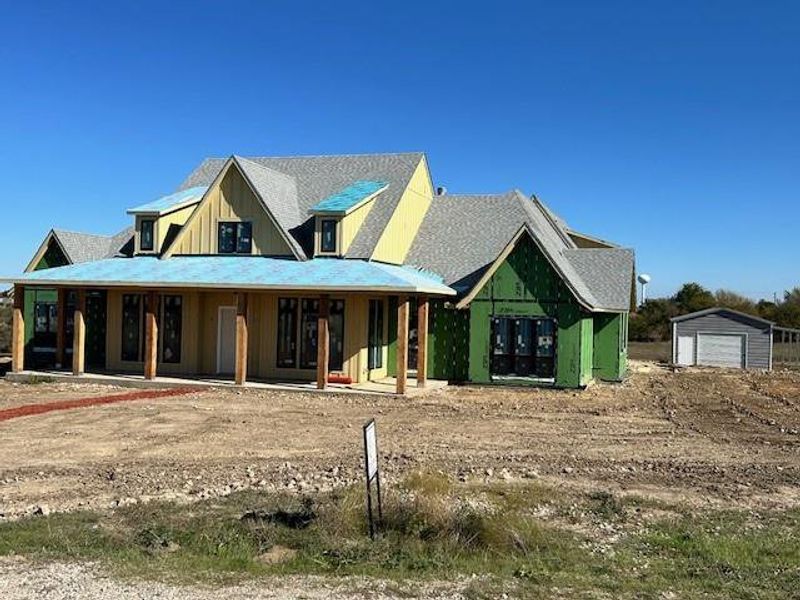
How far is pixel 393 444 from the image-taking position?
13648 mm

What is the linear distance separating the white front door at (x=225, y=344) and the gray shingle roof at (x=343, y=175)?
11.3 feet

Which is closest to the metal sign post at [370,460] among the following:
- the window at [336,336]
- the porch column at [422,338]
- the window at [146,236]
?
the porch column at [422,338]

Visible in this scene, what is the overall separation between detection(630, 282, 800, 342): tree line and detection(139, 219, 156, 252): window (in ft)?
130

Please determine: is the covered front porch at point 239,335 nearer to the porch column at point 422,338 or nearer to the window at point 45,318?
the porch column at point 422,338

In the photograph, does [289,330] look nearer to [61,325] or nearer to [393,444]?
[61,325]

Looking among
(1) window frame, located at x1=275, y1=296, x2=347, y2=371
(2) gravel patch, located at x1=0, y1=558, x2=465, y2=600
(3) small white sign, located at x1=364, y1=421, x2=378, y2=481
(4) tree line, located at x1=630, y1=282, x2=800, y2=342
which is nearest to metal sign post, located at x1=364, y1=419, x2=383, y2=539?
(3) small white sign, located at x1=364, y1=421, x2=378, y2=481

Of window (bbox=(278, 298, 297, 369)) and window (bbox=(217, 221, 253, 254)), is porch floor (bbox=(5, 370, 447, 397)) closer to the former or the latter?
window (bbox=(278, 298, 297, 369))

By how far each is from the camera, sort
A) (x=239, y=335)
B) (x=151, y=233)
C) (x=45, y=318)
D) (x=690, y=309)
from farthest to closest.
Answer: (x=690, y=309)
(x=45, y=318)
(x=151, y=233)
(x=239, y=335)

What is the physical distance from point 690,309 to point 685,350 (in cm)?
2625

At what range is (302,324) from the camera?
23.9 meters

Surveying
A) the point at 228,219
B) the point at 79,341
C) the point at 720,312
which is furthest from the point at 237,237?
the point at 720,312

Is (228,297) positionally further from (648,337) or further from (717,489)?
(648,337)

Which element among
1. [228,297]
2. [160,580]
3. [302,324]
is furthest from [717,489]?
[228,297]

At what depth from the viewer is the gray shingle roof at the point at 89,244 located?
94.3 feet
